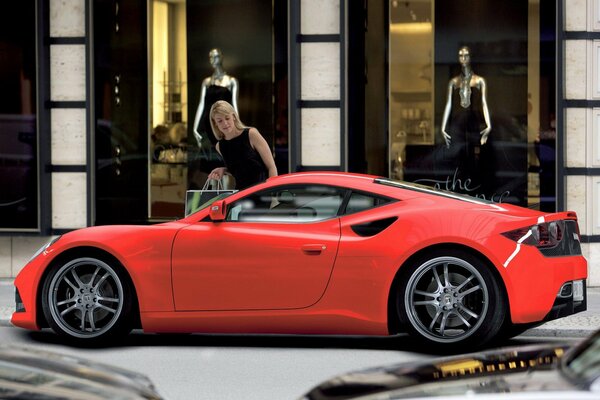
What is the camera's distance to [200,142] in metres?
14.1

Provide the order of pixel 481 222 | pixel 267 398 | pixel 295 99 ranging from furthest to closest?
pixel 295 99 < pixel 481 222 < pixel 267 398

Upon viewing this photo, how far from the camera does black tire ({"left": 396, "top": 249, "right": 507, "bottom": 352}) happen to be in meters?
8.50

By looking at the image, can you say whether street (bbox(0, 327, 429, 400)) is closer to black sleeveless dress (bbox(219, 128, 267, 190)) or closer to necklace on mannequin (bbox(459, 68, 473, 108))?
black sleeveless dress (bbox(219, 128, 267, 190))

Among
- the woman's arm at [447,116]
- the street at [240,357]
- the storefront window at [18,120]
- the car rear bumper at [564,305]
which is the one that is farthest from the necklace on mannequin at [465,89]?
the car rear bumper at [564,305]

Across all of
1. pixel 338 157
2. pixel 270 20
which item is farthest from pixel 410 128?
pixel 270 20

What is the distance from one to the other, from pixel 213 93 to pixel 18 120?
7.18 ft

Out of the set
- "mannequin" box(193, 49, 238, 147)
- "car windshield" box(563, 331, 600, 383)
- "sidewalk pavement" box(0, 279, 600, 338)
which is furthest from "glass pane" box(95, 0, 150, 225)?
"car windshield" box(563, 331, 600, 383)

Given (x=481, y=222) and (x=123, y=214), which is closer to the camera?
(x=481, y=222)

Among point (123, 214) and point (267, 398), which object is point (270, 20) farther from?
point (267, 398)

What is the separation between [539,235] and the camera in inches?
337

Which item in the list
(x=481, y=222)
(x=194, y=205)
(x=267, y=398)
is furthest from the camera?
(x=194, y=205)

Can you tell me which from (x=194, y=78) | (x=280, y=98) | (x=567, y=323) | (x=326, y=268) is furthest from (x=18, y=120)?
(x=567, y=323)

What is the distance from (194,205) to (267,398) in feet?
12.6

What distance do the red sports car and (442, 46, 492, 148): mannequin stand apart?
504 centimetres
